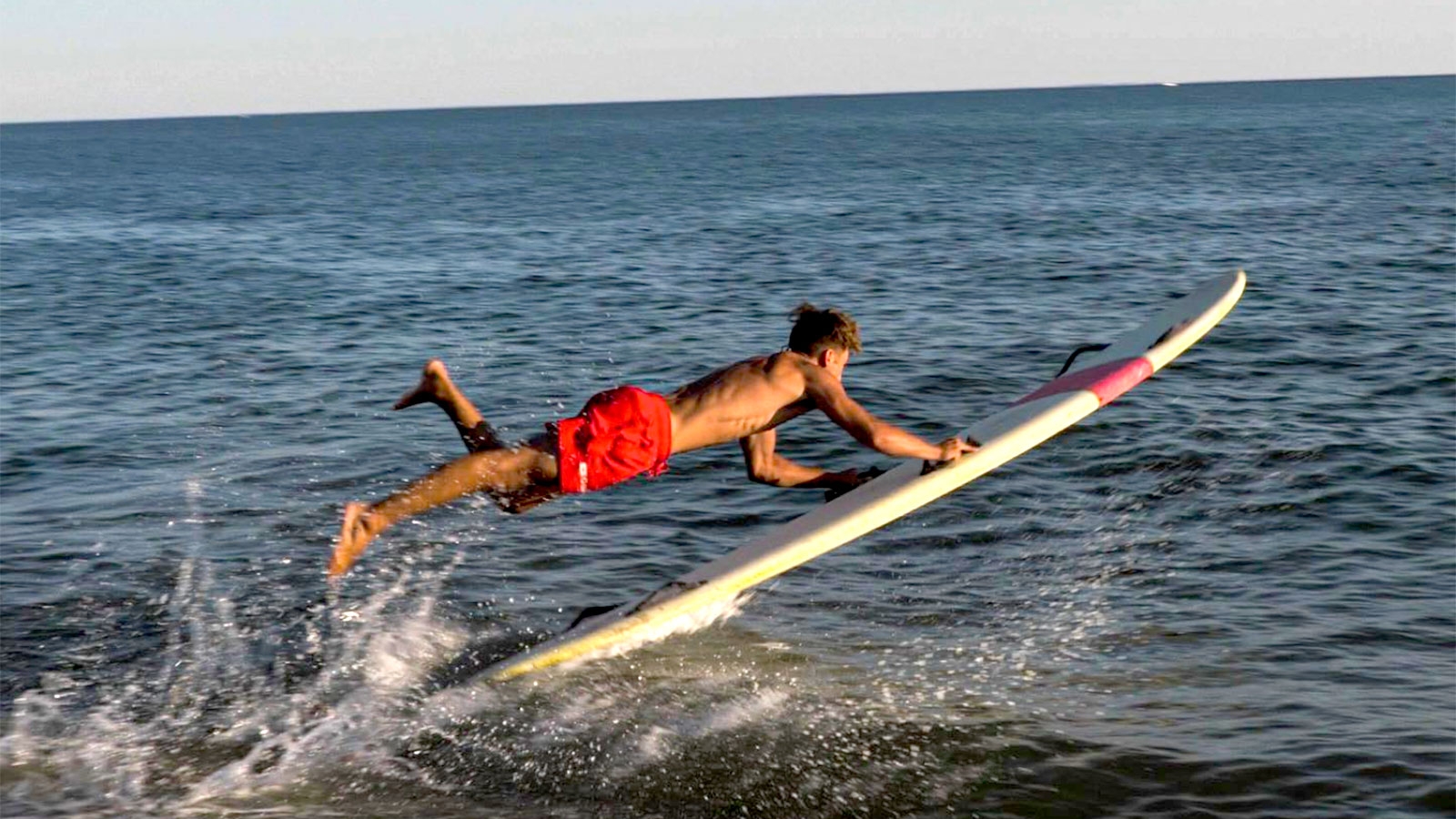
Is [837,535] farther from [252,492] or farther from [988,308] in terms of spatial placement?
[988,308]

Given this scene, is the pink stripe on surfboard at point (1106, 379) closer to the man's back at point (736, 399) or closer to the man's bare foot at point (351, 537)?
the man's back at point (736, 399)

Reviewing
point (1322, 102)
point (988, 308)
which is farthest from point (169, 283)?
point (1322, 102)

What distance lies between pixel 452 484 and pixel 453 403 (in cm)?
39

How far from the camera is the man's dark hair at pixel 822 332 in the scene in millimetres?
7531

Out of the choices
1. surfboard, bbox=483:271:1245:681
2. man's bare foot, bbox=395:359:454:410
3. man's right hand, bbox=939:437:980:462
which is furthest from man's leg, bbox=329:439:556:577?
man's right hand, bbox=939:437:980:462

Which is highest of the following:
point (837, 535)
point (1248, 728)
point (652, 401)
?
point (652, 401)

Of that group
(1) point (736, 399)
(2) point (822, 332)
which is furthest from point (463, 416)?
(2) point (822, 332)

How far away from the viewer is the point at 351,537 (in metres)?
7.14

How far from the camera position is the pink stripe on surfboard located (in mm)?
9008

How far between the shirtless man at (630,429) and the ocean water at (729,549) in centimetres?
135

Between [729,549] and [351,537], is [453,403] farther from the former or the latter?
[729,549]

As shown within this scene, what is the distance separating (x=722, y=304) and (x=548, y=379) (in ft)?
21.4

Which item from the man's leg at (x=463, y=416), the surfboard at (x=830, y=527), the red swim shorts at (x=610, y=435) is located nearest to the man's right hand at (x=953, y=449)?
the surfboard at (x=830, y=527)

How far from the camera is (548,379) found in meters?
18.3
